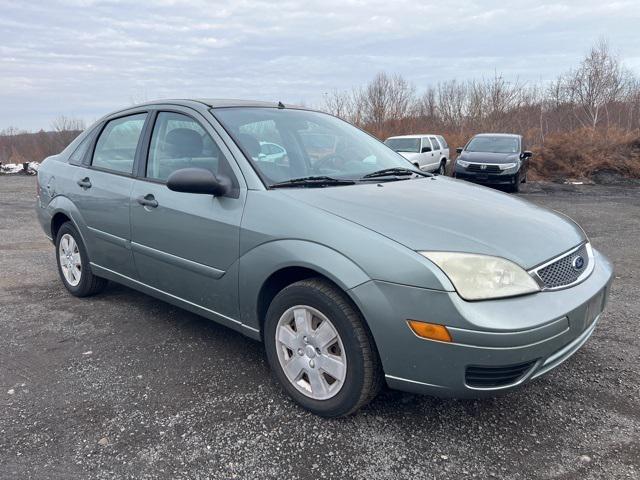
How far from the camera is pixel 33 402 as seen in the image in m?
2.82

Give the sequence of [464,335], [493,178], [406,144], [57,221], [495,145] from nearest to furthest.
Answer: [464,335], [57,221], [493,178], [495,145], [406,144]

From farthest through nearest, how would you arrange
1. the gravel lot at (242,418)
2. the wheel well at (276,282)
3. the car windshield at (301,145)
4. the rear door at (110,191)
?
the rear door at (110,191) < the car windshield at (301,145) < the wheel well at (276,282) < the gravel lot at (242,418)

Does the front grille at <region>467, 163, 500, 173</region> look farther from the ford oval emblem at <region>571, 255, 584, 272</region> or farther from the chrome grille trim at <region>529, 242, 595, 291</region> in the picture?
the ford oval emblem at <region>571, 255, 584, 272</region>

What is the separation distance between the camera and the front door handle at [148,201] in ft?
11.0

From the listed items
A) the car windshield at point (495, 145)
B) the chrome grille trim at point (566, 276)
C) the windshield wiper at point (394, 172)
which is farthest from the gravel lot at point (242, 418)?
the car windshield at point (495, 145)

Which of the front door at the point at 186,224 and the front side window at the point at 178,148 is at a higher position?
the front side window at the point at 178,148

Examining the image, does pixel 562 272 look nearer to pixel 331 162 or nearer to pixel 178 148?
pixel 331 162

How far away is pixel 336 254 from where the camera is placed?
2.40m

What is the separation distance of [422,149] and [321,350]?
48.8 feet

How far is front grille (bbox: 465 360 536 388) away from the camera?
2209 millimetres

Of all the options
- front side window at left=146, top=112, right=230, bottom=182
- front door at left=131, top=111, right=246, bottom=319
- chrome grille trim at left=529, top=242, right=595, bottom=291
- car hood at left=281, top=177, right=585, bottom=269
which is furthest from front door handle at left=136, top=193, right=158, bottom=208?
chrome grille trim at left=529, top=242, right=595, bottom=291

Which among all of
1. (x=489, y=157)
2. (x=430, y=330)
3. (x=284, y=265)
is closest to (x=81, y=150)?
(x=284, y=265)

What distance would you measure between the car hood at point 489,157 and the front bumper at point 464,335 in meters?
12.2

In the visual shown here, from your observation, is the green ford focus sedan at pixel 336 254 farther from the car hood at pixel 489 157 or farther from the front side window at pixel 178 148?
the car hood at pixel 489 157
